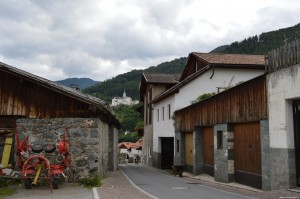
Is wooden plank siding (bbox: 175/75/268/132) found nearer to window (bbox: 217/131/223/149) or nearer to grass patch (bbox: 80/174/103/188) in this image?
window (bbox: 217/131/223/149)

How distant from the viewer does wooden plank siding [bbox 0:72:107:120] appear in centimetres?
1557

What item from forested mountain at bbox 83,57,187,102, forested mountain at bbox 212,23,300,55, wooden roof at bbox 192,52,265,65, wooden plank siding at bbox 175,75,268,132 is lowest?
wooden plank siding at bbox 175,75,268,132

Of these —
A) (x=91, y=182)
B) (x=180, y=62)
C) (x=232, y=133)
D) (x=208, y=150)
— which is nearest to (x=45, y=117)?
(x=91, y=182)

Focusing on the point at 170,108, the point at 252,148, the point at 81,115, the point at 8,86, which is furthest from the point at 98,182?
the point at 170,108

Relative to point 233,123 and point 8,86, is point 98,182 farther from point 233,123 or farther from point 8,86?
point 233,123

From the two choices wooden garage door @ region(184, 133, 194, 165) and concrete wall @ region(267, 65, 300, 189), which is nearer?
concrete wall @ region(267, 65, 300, 189)

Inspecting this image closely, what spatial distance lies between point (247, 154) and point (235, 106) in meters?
2.14

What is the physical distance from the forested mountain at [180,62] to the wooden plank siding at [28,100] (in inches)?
367

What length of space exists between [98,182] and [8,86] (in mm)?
5448

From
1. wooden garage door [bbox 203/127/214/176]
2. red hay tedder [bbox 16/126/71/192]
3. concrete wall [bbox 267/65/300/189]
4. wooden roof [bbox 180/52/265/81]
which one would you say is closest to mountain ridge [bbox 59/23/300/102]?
concrete wall [bbox 267/65/300/189]

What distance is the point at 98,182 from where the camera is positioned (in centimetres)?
1515

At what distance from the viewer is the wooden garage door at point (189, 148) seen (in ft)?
79.2

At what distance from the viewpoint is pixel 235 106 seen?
16.5 meters

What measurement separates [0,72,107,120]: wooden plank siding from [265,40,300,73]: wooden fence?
8.25 meters
